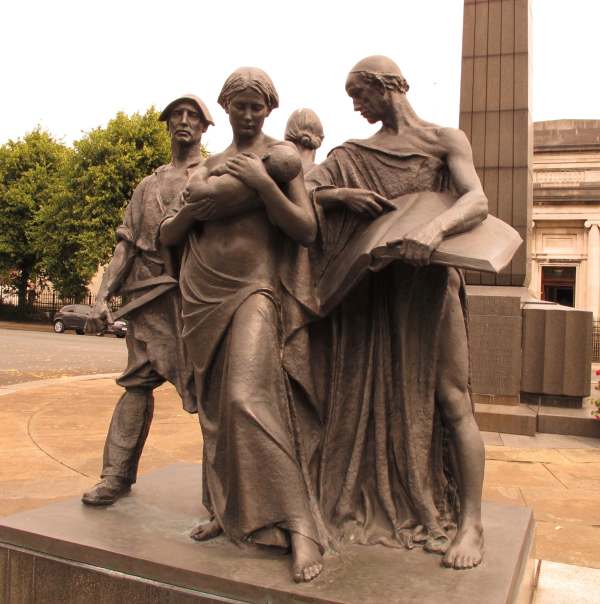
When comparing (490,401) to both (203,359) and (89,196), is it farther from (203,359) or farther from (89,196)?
(89,196)

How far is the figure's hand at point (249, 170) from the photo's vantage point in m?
3.08

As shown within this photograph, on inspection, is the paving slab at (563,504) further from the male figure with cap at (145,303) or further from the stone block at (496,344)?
the male figure with cap at (145,303)

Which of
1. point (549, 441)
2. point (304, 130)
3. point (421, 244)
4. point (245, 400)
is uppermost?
point (304, 130)

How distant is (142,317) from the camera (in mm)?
3934

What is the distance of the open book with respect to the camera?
276 centimetres

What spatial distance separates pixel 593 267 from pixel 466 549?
30894 millimetres

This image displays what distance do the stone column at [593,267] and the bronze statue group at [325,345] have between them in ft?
97.3

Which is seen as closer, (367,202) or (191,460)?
(367,202)

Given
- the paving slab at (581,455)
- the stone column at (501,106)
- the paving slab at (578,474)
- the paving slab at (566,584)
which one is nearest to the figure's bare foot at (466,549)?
the paving slab at (566,584)

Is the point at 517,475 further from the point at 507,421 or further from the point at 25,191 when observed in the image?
the point at 25,191

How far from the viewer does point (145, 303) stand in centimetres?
392

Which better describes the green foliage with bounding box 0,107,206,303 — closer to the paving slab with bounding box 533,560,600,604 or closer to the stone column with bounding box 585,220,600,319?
the stone column with bounding box 585,220,600,319

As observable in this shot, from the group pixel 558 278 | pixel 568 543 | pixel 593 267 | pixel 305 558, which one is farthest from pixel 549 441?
pixel 558 278

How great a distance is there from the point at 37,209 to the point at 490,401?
32838 mm
